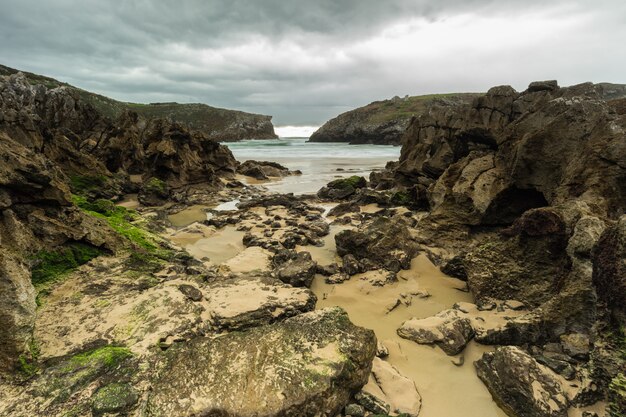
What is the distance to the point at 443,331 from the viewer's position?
4953 mm

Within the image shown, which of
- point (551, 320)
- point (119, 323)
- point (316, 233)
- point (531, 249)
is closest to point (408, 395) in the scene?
point (551, 320)

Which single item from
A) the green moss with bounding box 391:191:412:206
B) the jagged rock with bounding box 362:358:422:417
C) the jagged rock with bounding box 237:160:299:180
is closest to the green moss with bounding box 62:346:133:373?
the jagged rock with bounding box 362:358:422:417

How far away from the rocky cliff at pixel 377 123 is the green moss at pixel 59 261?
82635 mm

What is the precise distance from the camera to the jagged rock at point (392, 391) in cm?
376

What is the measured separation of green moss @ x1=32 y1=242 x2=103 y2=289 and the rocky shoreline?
34mm

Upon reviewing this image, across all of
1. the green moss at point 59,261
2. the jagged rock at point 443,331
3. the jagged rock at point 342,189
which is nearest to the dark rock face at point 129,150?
the jagged rock at point 342,189

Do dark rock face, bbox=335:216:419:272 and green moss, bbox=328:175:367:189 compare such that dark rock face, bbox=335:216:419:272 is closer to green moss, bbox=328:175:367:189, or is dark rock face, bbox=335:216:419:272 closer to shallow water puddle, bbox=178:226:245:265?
shallow water puddle, bbox=178:226:245:265

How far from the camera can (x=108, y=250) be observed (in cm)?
663

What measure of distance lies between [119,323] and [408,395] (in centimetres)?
382

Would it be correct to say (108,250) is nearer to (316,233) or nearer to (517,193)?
(316,233)

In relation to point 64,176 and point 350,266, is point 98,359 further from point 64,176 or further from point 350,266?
point 64,176

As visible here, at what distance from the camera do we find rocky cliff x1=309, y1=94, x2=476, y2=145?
3479 inches

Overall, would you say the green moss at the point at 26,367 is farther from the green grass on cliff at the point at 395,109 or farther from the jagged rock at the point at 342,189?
the green grass on cliff at the point at 395,109

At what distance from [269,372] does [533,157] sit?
7.16 m
